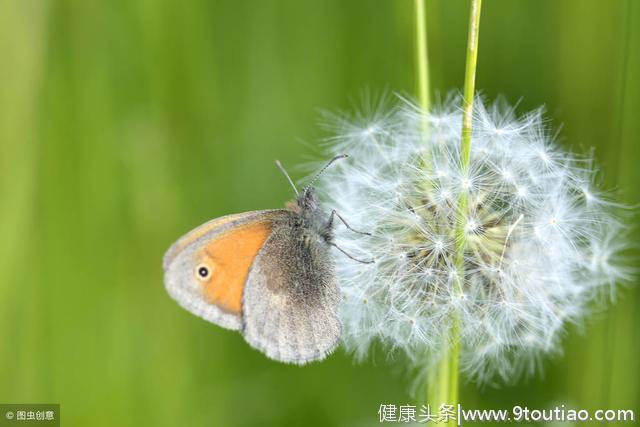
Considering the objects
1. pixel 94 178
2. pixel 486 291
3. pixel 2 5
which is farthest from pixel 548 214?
pixel 2 5

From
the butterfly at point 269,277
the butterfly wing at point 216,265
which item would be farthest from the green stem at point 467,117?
the butterfly wing at point 216,265

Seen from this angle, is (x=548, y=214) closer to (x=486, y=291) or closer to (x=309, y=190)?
(x=486, y=291)

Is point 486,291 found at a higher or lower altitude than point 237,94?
lower

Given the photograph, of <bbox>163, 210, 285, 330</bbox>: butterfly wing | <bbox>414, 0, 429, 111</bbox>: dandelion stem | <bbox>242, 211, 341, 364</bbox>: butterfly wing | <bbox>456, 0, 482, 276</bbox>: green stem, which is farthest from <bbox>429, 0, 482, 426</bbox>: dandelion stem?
<bbox>163, 210, 285, 330</bbox>: butterfly wing

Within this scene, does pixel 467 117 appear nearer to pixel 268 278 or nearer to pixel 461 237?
pixel 461 237

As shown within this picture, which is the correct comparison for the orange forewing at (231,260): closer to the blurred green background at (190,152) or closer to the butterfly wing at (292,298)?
the butterfly wing at (292,298)

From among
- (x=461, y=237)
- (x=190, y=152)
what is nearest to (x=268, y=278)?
(x=461, y=237)
